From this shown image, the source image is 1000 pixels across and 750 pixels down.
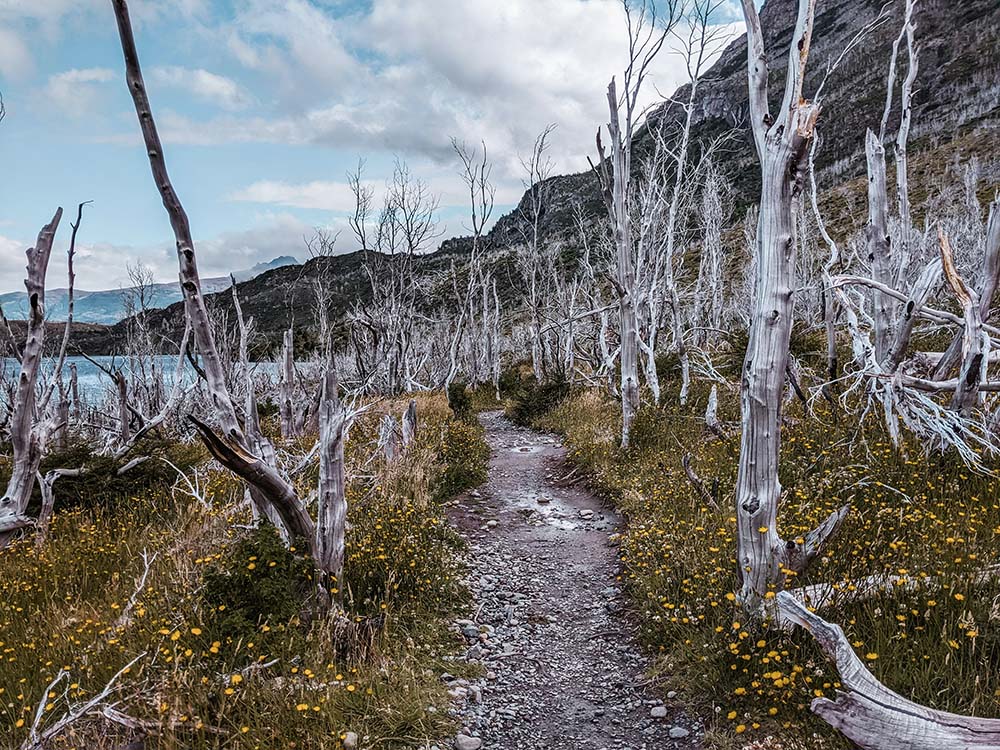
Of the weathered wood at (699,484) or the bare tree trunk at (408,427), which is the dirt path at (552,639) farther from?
the bare tree trunk at (408,427)

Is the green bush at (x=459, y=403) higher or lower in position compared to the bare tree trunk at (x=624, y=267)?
lower

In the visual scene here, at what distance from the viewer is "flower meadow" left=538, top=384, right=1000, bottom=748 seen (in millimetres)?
3258

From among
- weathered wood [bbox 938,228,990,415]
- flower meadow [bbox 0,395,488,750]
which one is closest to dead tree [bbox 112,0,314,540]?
flower meadow [bbox 0,395,488,750]

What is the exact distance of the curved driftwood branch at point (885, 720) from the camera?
7.89 feet

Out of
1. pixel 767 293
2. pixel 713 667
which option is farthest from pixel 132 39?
pixel 713 667

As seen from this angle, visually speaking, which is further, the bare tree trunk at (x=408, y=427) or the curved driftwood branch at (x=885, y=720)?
the bare tree trunk at (x=408, y=427)

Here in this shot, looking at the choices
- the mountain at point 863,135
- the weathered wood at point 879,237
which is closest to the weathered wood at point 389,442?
the weathered wood at point 879,237

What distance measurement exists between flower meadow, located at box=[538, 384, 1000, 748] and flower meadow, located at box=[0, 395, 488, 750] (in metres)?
1.98

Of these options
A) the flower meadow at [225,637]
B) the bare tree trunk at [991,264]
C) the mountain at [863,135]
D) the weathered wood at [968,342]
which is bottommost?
the flower meadow at [225,637]

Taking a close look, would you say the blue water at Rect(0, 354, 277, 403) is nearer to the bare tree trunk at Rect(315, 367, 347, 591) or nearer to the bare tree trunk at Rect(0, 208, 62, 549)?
the bare tree trunk at Rect(0, 208, 62, 549)

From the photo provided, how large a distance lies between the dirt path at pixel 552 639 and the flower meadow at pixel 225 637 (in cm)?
40

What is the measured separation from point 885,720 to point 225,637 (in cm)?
420

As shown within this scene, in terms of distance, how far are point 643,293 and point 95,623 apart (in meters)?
15.1

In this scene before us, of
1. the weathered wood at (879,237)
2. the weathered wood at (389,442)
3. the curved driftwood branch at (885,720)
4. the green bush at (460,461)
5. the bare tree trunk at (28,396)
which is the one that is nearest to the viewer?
the curved driftwood branch at (885,720)
